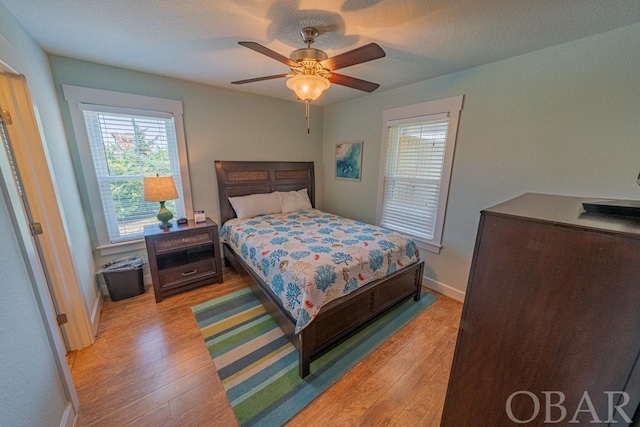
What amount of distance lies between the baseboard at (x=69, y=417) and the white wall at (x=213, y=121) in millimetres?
1653

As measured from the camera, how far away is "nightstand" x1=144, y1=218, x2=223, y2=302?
7.86 feet

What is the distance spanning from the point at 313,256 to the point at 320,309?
16.5 inches

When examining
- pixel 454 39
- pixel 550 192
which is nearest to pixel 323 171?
pixel 454 39

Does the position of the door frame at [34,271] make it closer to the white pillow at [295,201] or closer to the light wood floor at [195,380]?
the light wood floor at [195,380]

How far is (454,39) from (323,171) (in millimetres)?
2642

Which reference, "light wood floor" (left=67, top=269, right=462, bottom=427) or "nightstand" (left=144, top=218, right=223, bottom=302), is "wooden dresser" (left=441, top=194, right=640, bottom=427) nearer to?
"light wood floor" (left=67, top=269, right=462, bottom=427)

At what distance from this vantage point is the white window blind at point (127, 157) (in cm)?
234

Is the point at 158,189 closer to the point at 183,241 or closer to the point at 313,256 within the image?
the point at 183,241

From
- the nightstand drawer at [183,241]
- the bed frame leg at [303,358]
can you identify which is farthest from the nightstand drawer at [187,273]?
the bed frame leg at [303,358]

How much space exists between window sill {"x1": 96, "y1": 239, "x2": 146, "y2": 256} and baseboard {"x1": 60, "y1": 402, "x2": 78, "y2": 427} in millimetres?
1630

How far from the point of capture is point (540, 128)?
1.89 m

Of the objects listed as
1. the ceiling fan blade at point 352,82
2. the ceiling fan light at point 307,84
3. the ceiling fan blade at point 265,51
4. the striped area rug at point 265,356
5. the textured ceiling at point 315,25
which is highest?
the textured ceiling at point 315,25

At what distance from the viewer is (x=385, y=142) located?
301 centimetres

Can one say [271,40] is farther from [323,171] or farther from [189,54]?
[323,171]
